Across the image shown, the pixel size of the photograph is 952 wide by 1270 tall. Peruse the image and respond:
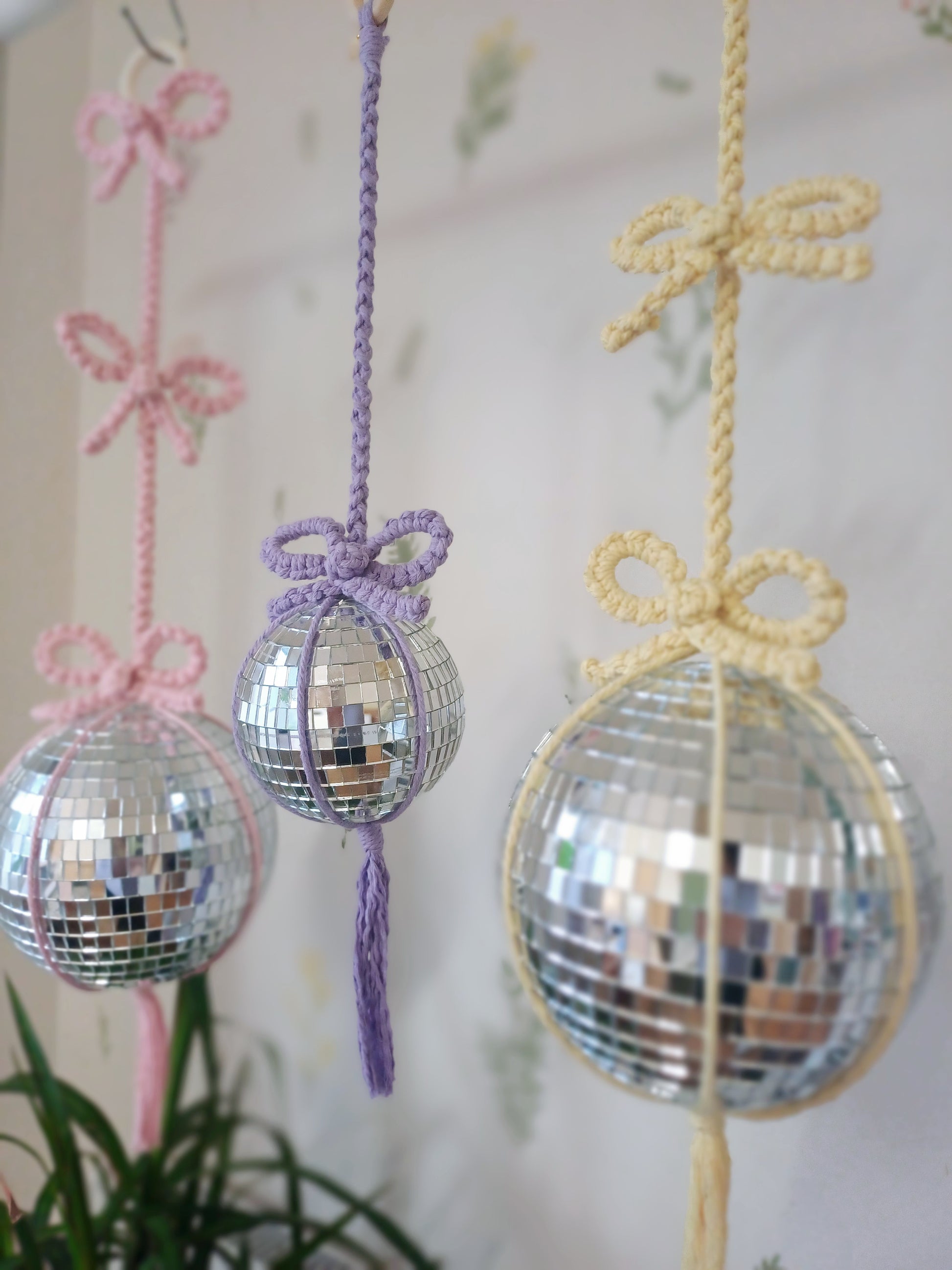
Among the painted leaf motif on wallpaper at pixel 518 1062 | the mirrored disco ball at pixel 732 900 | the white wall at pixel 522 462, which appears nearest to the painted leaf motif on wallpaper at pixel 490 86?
the white wall at pixel 522 462

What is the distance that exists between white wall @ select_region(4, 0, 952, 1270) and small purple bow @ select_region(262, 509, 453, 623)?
9.5 inches

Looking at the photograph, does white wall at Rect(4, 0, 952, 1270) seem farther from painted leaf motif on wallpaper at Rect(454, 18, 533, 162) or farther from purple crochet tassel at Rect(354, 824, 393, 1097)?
purple crochet tassel at Rect(354, 824, 393, 1097)

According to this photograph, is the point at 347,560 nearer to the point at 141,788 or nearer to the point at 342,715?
the point at 342,715

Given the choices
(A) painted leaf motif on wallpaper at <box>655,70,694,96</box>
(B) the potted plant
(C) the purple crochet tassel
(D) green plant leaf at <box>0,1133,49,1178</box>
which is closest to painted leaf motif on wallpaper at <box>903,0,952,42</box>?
(A) painted leaf motif on wallpaper at <box>655,70,694,96</box>

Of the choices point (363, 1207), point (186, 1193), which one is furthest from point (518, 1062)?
point (186, 1193)

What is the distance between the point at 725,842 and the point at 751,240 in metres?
0.27

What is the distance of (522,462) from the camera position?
734 millimetres

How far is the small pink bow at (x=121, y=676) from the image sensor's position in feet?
2.04

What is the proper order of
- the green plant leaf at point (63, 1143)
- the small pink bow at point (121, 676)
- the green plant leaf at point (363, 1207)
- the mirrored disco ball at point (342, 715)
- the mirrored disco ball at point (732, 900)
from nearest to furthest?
the mirrored disco ball at point (732, 900) → the mirrored disco ball at point (342, 715) → the small pink bow at point (121, 676) → the green plant leaf at point (63, 1143) → the green plant leaf at point (363, 1207)

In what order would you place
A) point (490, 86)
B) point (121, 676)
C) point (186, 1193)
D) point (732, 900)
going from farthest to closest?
point (186, 1193) < point (490, 86) < point (121, 676) < point (732, 900)

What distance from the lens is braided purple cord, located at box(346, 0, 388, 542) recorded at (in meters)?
0.50

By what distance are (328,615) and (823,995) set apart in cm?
30

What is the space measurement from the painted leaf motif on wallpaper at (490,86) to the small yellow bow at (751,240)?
39 cm

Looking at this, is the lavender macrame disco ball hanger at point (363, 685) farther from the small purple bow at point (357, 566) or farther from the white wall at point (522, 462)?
the white wall at point (522, 462)
